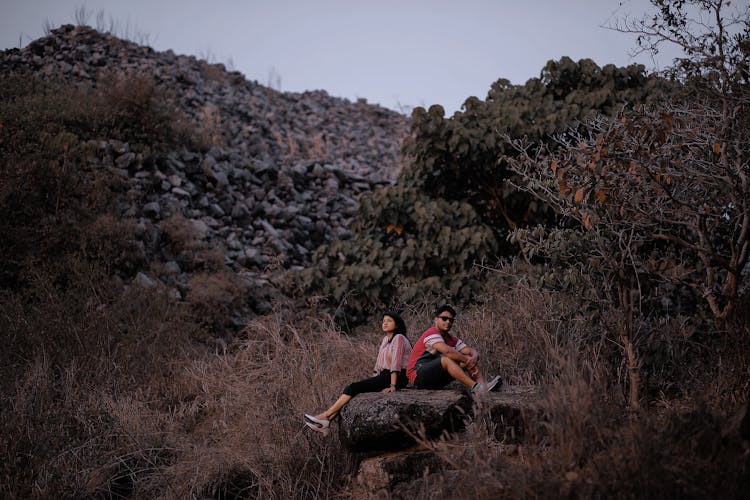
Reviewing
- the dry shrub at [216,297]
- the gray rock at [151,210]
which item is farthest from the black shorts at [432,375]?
the gray rock at [151,210]

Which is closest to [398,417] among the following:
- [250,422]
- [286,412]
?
[286,412]

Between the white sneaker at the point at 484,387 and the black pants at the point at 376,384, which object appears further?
the black pants at the point at 376,384

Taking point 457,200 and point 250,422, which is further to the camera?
point 457,200

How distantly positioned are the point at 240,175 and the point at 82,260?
4150mm

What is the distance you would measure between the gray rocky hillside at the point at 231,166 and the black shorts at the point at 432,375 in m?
5.00

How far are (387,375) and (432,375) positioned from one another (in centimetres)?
36

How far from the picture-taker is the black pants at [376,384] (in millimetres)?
4582

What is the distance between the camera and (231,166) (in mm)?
12047

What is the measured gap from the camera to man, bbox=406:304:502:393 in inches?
177

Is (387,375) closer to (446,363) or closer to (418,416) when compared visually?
(446,363)

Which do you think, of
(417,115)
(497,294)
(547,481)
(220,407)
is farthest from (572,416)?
(417,115)

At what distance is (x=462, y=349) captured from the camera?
463cm

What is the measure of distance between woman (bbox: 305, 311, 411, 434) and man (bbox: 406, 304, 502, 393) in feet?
0.31

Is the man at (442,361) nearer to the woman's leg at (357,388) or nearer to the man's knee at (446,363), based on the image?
the man's knee at (446,363)
